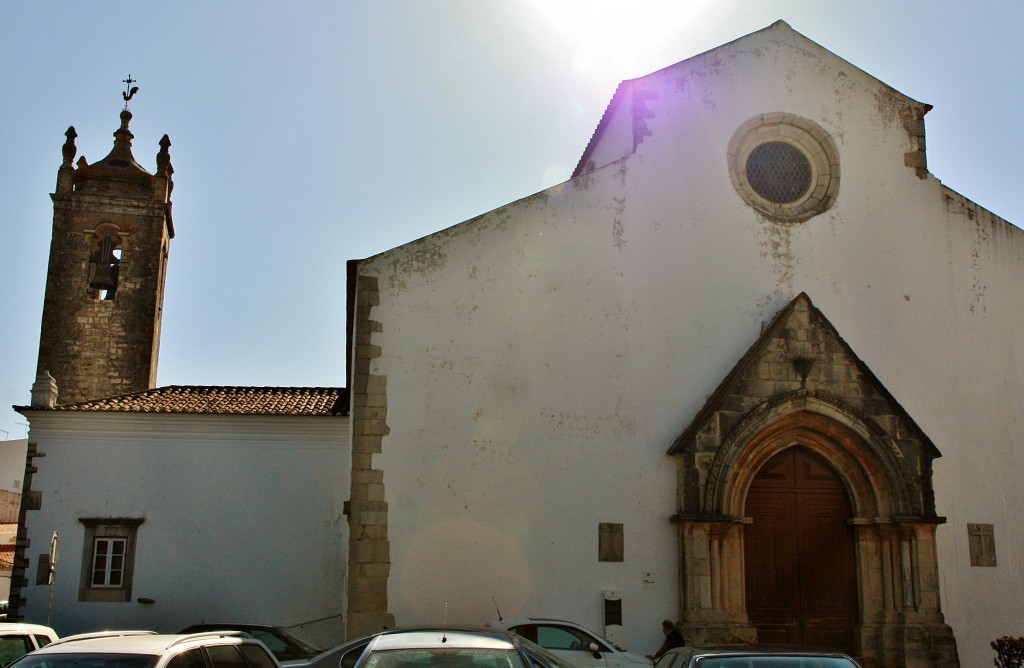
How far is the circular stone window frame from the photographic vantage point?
54.8 ft

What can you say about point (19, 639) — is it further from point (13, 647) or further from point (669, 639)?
point (669, 639)

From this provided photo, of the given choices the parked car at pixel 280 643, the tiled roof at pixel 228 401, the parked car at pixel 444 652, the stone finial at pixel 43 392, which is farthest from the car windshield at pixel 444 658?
the stone finial at pixel 43 392

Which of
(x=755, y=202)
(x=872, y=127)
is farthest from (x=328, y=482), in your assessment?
(x=872, y=127)

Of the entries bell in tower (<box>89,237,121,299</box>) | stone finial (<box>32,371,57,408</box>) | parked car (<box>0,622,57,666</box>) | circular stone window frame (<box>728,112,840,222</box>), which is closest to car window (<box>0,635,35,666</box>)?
parked car (<box>0,622,57,666</box>)

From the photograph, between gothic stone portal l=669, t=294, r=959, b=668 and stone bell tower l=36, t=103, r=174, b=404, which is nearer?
gothic stone portal l=669, t=294, r=959, b=668

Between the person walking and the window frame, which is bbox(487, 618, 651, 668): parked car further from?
the window frame

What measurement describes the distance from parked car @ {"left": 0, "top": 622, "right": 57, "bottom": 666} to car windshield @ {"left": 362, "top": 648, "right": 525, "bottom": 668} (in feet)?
11.6

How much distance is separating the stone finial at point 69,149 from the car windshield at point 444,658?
94.3ft

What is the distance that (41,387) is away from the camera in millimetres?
18906

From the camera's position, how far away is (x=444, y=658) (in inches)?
314

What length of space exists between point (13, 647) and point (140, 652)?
10.0 ft

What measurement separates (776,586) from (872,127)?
25.1ft

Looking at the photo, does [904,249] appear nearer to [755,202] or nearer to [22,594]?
[755,202]

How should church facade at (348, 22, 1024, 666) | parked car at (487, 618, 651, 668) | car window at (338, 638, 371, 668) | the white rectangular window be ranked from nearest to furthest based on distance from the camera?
car window at (338, 638, 371, 668)
parked car at (487, 618, 651, 668)
church facade at (348, 22, 1024, 666)
the white rectangular window
